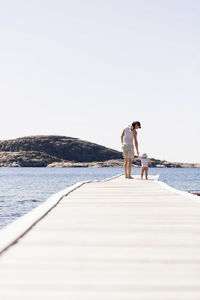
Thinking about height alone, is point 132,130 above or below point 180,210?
above

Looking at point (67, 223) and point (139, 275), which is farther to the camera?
point (67, 223)

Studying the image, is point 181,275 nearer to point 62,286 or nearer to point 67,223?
point 62,286

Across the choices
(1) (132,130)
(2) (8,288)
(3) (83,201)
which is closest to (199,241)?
(2) (8,288)

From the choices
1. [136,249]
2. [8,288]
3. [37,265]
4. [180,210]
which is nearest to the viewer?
[8,288]

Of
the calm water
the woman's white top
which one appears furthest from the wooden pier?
the calm water

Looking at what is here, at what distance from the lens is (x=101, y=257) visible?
3.44 metres

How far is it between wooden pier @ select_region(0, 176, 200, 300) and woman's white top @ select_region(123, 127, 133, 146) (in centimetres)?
923

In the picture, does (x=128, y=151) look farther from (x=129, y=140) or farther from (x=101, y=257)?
(x=101, y=257)

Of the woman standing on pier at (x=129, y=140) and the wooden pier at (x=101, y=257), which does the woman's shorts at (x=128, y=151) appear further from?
the wooden pier at (x=101, y=257)

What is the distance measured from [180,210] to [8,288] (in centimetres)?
429

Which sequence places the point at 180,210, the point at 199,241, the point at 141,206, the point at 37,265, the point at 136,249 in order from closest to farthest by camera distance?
the point at 37,265, the point at 136,249, the point at 199,241, the point at 180,210, the point at 141,206

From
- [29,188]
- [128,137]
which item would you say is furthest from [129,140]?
[29,188]

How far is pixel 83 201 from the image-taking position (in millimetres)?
7844

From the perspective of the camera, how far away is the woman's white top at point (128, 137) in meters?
15.0
